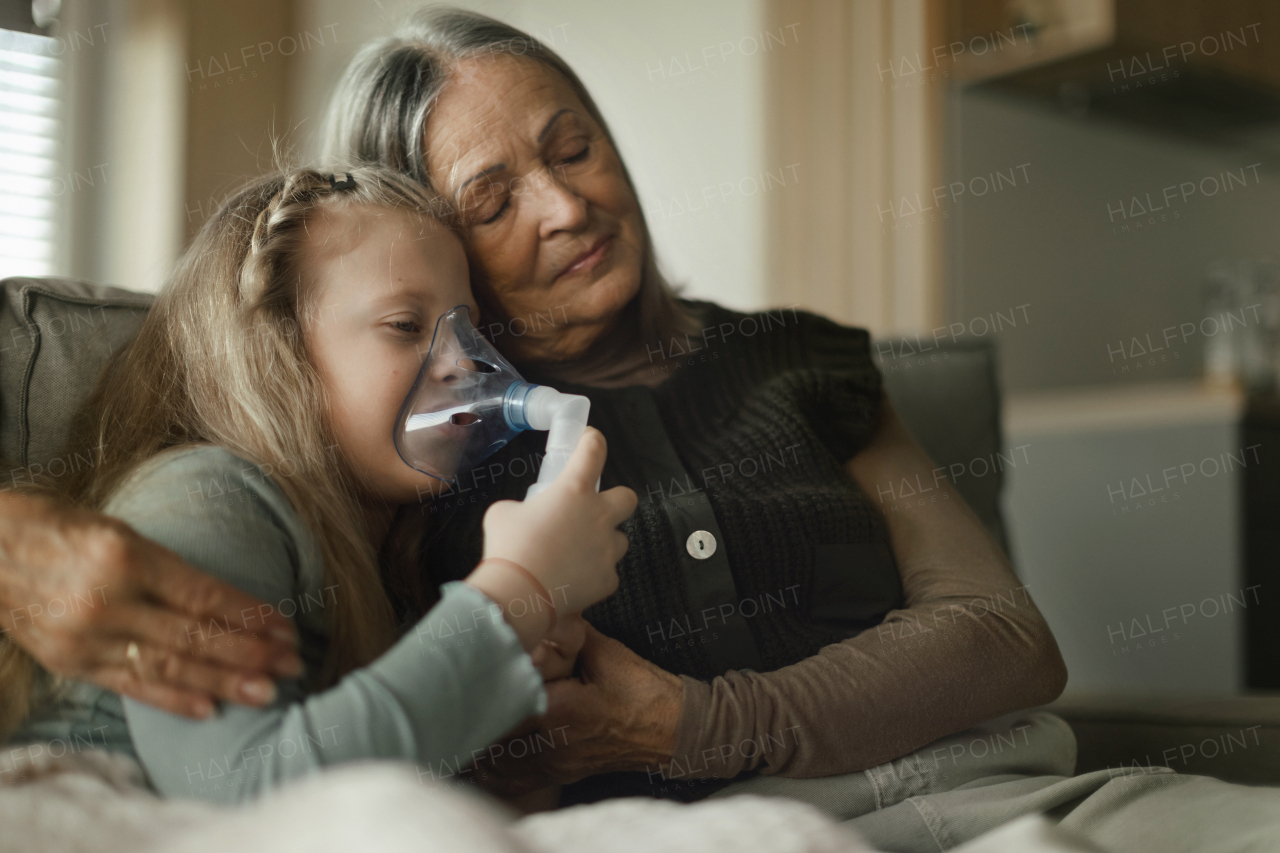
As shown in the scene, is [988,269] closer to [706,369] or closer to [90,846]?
[706,369]

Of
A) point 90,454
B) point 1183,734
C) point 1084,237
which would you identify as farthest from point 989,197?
point 90,454

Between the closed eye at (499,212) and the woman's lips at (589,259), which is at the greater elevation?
the closed eye at (499,212)

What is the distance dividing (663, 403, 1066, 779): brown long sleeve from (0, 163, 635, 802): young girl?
129 millimetres

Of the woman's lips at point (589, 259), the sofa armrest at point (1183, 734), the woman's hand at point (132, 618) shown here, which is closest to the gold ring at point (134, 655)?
the woman's hand at point (132, 618)

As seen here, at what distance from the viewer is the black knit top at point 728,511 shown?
68 cm

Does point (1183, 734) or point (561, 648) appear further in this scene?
point (1183, 734)

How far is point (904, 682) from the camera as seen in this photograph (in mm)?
690

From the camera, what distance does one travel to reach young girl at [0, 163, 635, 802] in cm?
51

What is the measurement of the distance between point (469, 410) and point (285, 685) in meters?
0.23

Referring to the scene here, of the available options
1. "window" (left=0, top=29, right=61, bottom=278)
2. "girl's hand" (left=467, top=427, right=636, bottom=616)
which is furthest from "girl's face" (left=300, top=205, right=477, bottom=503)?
"window" (left=0, top=29, right=61, bottom=278)

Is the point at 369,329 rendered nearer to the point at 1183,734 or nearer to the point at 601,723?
the point at 601,723

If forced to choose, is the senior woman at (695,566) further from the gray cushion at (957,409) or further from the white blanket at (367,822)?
the gray cushion at (957,409)

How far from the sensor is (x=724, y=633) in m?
0.69

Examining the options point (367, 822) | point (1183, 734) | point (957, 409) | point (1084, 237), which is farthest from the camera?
point (1084, 237)
